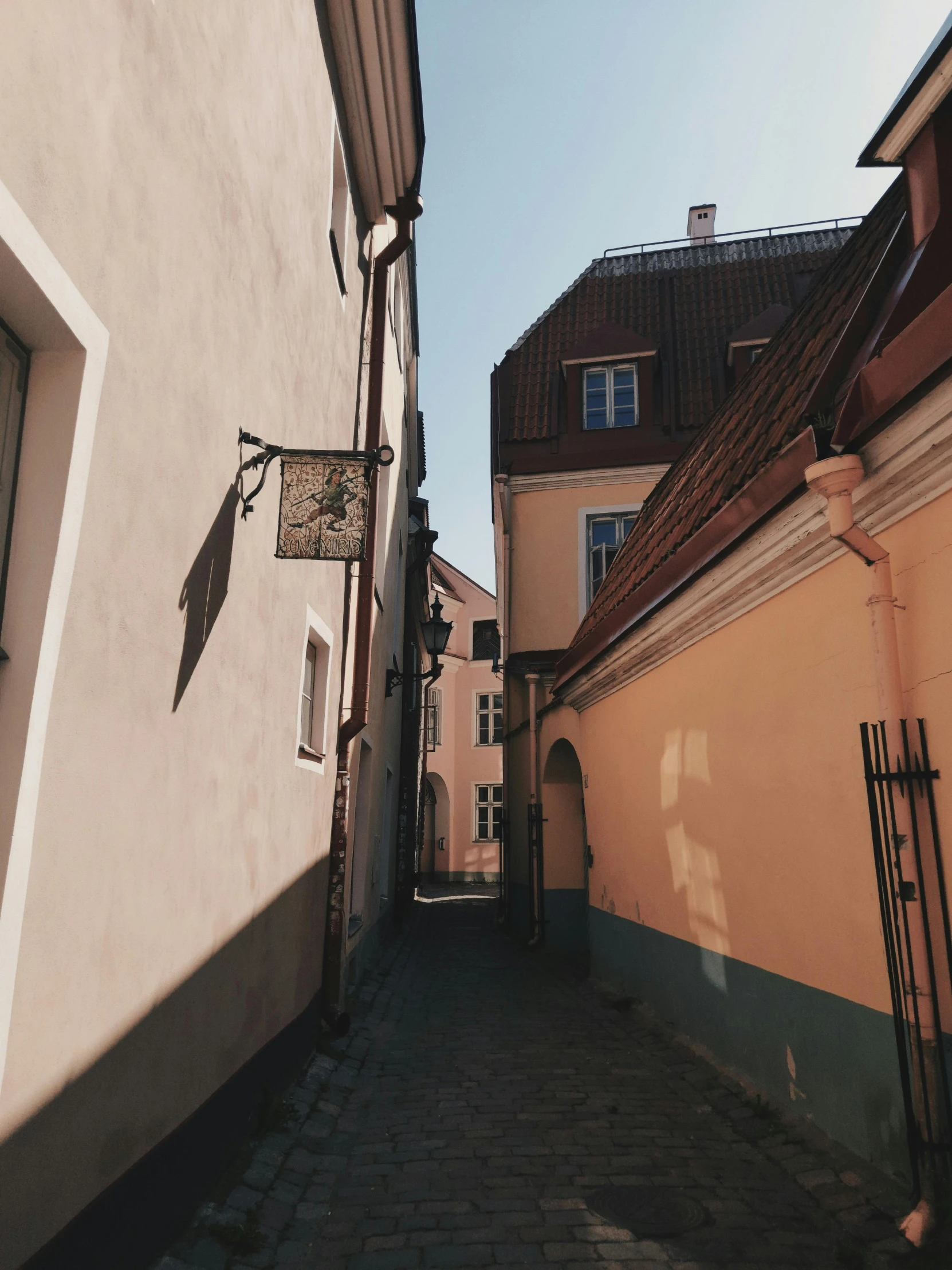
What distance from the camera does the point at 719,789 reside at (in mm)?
5941

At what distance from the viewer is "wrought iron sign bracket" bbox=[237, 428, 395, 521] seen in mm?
4531

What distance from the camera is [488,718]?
30125mm

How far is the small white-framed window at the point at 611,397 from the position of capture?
A: 15086mm

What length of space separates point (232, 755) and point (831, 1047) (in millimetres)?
3203

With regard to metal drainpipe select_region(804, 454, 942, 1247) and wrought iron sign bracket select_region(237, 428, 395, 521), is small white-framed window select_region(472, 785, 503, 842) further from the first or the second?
metal drainpipe select_region(804, 454, 942, 1247)

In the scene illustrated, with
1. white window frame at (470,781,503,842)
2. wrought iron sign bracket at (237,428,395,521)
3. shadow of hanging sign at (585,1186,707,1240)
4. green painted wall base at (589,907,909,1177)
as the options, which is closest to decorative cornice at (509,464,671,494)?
green painted wall base at (589,907,909,1177)

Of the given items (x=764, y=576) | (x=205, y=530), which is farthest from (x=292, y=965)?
(x=764, y=576)

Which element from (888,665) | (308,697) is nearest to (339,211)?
(308,697)

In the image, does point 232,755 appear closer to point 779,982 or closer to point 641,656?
point 779,982

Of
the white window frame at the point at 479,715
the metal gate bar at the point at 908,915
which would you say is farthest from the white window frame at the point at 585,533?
the white window frame at the point at 479,715

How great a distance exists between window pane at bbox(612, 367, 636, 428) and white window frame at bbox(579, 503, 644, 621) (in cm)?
141

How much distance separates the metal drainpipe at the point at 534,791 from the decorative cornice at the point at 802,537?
5.54 metres

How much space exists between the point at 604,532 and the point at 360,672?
7.65m

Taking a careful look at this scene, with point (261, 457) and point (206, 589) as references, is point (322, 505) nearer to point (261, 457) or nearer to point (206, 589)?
point (261, 457)
